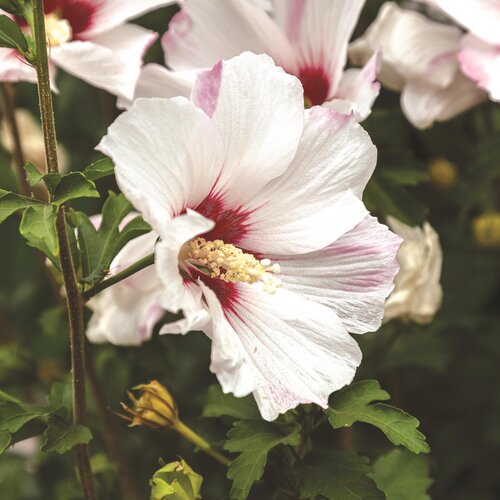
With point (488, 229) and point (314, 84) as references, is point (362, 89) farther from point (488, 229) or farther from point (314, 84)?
point (488, 229)

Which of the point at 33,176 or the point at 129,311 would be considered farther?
the point at 129,311

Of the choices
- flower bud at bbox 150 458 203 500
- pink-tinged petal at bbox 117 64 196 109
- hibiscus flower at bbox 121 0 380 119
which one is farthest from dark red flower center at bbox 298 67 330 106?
flower bud at bbox 150 458 203 500

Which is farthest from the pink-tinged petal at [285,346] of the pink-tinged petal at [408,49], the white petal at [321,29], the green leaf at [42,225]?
the pink-tinged petal at [408,49]

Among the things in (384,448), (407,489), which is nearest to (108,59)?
(407,489)

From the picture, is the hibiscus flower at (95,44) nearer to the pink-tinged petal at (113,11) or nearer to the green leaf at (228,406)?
the pink-tinged petal at (113,11)

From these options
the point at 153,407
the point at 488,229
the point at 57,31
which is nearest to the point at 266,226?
the point at 153,407

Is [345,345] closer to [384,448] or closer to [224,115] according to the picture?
[224,115]

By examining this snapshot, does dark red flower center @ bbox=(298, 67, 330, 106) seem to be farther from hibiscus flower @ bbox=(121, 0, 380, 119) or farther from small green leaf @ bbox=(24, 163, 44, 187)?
small green leaf @ bbox=(24, 163, 44, 187)
